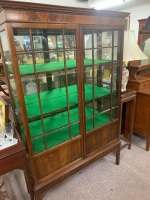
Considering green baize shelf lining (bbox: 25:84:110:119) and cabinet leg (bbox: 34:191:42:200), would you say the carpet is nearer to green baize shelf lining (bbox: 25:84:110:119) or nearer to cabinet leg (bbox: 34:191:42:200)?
cabinet leg (bbox: 34:191:42:200)

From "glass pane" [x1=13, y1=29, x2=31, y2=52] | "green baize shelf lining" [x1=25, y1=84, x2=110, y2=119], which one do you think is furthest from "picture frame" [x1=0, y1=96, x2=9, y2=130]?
"glass pane" [x1=13, y1=29, x2=31, y2=52]

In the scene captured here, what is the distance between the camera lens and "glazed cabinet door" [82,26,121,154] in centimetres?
136

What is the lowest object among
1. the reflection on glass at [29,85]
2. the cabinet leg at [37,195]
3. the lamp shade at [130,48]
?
the cabinet leg at [37,195]

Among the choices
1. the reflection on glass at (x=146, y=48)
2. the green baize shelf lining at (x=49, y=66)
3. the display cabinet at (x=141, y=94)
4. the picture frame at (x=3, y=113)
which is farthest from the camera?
the reflection on glass at (x=146, y=48)

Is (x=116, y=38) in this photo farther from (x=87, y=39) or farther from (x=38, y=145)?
(x=38, y=145)

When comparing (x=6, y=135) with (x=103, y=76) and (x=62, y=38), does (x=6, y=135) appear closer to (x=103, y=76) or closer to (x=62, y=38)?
(x=62, y=38)

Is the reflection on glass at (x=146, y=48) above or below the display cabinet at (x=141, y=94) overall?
above

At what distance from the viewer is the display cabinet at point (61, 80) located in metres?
0.99

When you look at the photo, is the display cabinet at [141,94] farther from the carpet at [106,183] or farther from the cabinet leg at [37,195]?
the cabinet leg at [37,195]

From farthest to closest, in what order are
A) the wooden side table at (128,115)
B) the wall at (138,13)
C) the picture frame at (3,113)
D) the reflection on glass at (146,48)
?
the wall at (138,13) < the reflection on glass at (146,48) < the wooden side table at (128,115) < the picture frame at (3,113)

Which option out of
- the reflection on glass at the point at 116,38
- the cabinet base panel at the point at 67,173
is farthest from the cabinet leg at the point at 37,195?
the reflection on glass at the point at 116,38

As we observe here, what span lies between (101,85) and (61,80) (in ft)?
1.68

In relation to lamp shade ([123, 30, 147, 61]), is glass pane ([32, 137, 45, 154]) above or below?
below

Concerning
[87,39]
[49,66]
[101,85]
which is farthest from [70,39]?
[101,85]
